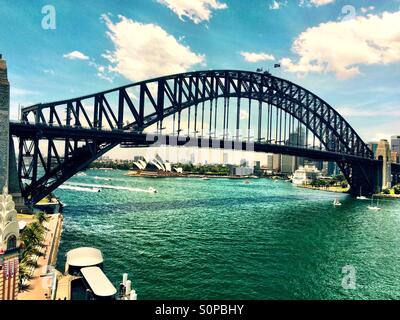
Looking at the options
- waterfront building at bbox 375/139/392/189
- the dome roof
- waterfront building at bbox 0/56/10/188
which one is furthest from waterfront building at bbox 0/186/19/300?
waterfront building at bbox 375/139/392/189

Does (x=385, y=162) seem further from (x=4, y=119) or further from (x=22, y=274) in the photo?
(x=22, y=274)

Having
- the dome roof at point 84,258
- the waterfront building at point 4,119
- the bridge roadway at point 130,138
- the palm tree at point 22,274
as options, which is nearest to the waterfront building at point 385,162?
the bridge roadway at point 130,138

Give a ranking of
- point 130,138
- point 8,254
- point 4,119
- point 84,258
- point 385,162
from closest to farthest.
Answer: point 8,254 → point 84,258 → point 4,119 → point 130,138 → point 385,162

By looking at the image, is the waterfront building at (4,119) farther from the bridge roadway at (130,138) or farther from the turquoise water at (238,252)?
the turquoise water at (238,252)

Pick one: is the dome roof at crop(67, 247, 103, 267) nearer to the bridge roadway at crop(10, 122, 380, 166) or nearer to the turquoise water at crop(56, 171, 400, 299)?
the turquoise water at crop(56, 171, 400, 299)

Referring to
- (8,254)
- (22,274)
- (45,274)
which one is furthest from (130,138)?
(8,254)

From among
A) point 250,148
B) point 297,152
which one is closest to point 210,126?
point 250,148
